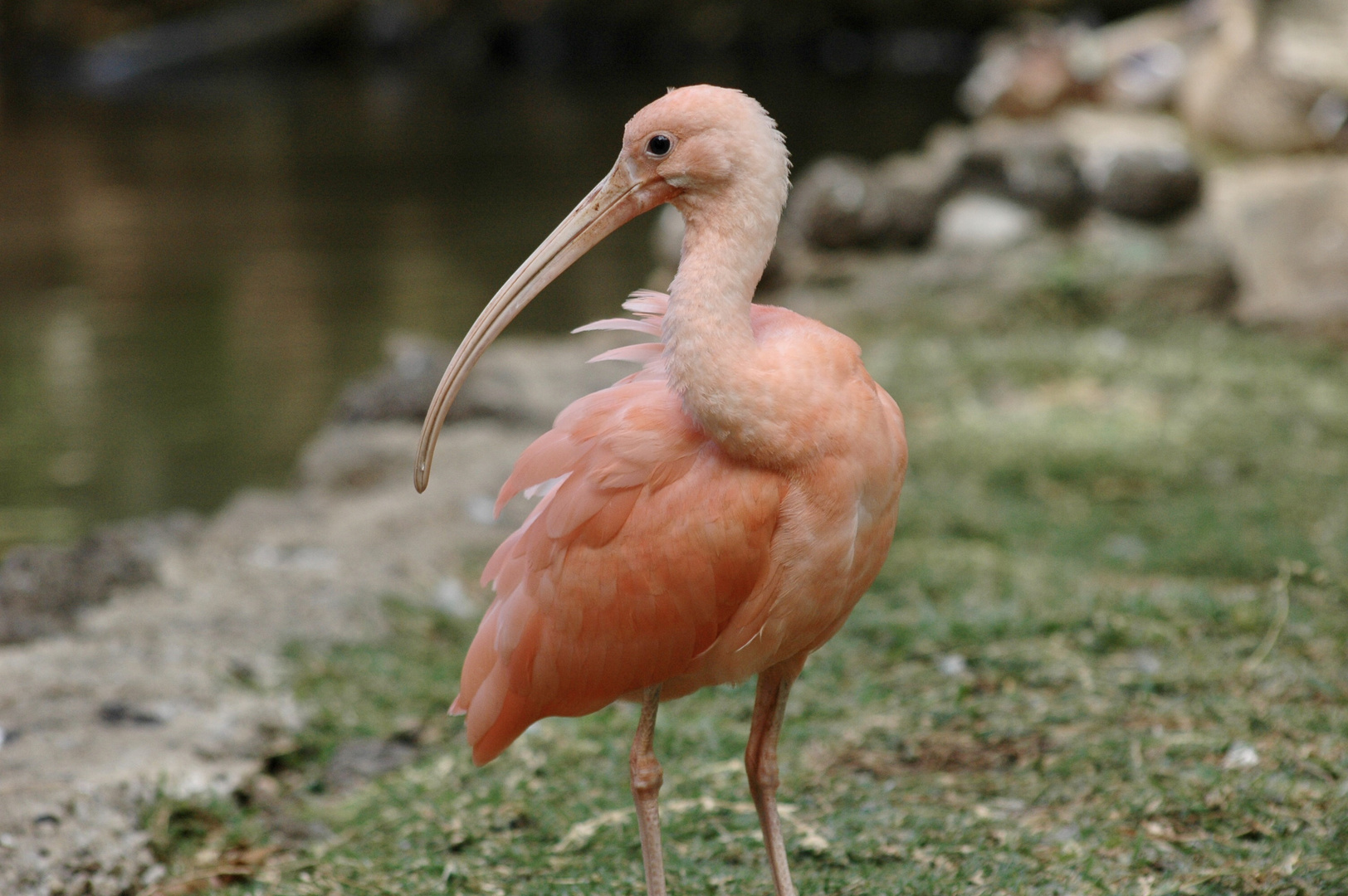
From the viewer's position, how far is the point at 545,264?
8.59 ft

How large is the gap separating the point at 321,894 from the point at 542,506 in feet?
3.55

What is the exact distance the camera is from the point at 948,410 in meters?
6.43

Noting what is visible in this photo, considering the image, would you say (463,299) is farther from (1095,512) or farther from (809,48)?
(809,48)

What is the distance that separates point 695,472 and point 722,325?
0.90 feet

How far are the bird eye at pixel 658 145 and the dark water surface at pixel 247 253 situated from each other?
5.30 m

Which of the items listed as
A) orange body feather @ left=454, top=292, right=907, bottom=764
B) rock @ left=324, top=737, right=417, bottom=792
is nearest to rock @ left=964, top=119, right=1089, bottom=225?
rock @ left=324, top=737, right=417, bottom=792

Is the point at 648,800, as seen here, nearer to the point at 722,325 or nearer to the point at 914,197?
the point at 722,325

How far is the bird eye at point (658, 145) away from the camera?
249 centimetres

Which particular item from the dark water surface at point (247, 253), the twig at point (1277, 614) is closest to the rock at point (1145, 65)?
the dark water surface at point (247, 253)

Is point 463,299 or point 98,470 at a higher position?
point 463,299

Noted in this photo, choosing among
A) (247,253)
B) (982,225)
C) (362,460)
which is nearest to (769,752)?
(362,460)

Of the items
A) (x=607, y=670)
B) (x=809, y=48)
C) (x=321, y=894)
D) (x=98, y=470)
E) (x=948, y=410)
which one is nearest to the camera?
(x=607, y=670)

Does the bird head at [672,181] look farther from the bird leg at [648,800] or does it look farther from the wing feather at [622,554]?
the bird leg at [648,800]

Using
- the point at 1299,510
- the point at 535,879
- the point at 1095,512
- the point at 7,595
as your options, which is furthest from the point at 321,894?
the point at 1299,510
